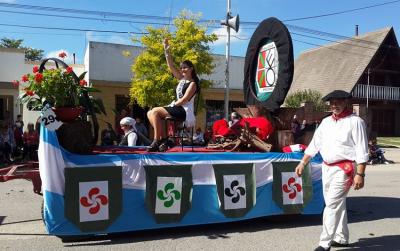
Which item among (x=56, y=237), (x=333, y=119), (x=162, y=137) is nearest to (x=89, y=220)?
(x=56, y=237)

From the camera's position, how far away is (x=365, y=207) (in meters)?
8.44

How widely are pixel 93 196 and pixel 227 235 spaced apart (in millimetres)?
1885

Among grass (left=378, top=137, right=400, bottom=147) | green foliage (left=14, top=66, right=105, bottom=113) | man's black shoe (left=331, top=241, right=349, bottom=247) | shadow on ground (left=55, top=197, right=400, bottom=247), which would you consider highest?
green foliage (left=14, top=66, right=105, bottom=113)

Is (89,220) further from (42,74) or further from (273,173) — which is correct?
(273,173)

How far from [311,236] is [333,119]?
172 cm

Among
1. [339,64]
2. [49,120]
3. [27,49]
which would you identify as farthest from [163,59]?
[27,49]

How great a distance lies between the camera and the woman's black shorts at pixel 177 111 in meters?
6.88

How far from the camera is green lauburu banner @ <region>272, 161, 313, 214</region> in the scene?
6.79 meters

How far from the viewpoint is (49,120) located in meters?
5.46

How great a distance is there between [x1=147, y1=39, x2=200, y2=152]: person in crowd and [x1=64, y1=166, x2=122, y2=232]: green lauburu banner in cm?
118

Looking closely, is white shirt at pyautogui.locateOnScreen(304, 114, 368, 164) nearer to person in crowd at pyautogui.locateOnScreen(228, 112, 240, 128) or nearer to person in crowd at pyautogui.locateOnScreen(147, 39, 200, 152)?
person in crowd at pyautogui.locateOnScreen(228, 112, 240, 128)

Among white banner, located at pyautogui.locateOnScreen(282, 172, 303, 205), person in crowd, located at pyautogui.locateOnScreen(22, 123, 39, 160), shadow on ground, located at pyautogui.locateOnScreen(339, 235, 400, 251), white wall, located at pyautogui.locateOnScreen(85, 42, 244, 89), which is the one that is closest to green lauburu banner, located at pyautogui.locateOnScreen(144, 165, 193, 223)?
white banner, located at pyautogui.locateOnScreen(282, 172, 303, 205)

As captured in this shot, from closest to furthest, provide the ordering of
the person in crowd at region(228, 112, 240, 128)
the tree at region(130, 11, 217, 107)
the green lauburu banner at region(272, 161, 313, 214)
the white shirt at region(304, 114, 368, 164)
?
the white shirt at region(304, 114, 368, 164)
the green lauburu banner at region(272, 161, 313, 214)
the person in crowd at region(228, 112, 240, 128)
the tree at region(130, 11, 217, 107)

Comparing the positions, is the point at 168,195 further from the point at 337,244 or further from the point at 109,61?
the point at 109,61
